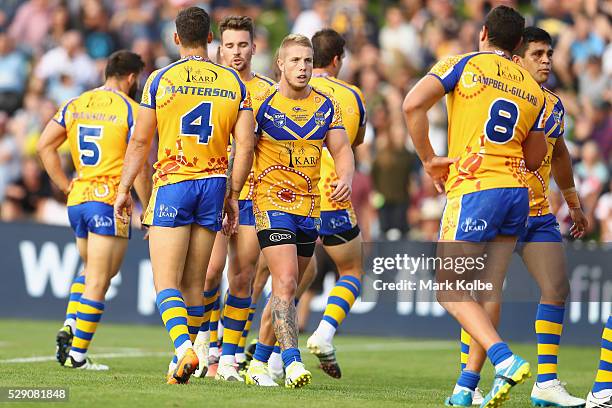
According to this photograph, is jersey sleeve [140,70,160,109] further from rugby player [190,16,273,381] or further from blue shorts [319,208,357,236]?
blue shorts [319,208,357,236]

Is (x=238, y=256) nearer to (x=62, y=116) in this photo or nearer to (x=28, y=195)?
(x=62, y=116)

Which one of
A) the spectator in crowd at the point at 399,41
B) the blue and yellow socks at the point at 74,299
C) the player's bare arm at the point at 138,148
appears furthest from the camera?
the spectator in crowd at the point at 399,41

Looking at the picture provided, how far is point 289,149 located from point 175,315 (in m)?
1.54

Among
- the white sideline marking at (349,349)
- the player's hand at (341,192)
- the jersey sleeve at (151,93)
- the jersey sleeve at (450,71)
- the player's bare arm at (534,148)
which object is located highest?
the jersey sleeve at (450,71)

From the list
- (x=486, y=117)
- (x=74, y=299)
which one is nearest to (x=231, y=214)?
(x=486, y=117)

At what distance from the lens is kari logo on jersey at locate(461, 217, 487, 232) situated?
7.95m

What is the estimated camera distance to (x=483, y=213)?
795cm

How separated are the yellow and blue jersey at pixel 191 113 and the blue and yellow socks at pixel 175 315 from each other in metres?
0.82

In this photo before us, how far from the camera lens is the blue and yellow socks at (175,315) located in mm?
8484

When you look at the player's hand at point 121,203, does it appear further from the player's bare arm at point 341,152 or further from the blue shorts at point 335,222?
the blue shorts at point 335,222

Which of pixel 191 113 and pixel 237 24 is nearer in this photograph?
pixel 191 113

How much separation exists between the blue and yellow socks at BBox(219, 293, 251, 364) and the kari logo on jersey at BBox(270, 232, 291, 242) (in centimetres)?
121

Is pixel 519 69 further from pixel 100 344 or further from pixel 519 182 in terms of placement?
pixel 100 344
